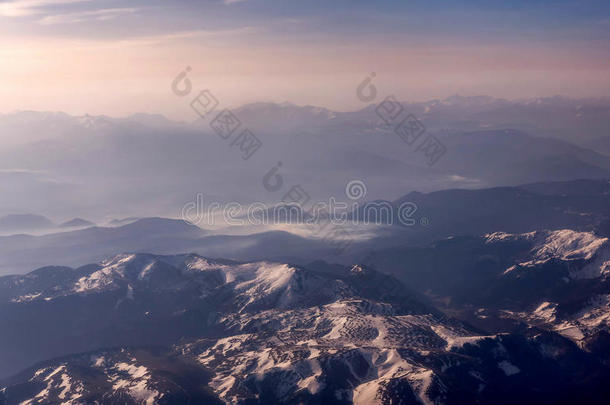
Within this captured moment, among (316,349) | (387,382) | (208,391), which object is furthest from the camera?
(316,349)

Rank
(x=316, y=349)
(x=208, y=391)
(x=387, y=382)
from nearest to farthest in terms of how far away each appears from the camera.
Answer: (x=387, y=382), (x=208, y=391), (x=316, y=349)

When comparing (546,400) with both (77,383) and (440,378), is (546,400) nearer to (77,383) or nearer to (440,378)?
(440,378)

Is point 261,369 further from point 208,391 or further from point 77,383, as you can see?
point 77,383

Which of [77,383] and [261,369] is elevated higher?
[77,383]

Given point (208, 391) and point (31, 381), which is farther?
point (31, 381)

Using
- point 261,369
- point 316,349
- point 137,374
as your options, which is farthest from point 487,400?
point 137,374

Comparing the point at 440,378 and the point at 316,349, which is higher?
the point at 316,349

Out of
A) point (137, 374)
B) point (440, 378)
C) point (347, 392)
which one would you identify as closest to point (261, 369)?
point (347, 392)

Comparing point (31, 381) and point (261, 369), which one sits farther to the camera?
point (31, 381)

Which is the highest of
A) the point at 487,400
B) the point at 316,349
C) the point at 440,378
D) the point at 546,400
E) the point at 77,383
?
the point at 77,383
